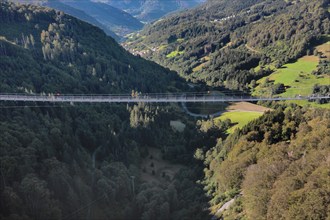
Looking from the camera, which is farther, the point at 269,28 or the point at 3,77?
the point at 269,28

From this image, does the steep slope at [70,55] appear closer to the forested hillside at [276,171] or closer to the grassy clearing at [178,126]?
the grassy clearing at [178,126]

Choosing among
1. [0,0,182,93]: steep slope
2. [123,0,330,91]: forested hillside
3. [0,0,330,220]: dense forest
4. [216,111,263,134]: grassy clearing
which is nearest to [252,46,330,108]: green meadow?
[0,0,330,220]: dense forest

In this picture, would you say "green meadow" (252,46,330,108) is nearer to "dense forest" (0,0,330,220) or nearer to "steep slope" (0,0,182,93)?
"dense forest" (0,0,330,220)

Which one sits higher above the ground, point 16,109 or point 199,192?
point 16,109

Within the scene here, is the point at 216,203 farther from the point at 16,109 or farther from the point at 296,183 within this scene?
the point at 16,109

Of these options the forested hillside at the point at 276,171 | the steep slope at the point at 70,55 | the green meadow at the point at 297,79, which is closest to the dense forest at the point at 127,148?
the forested hillside at the point at 276,171

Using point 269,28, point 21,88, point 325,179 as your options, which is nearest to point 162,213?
point 325,179
